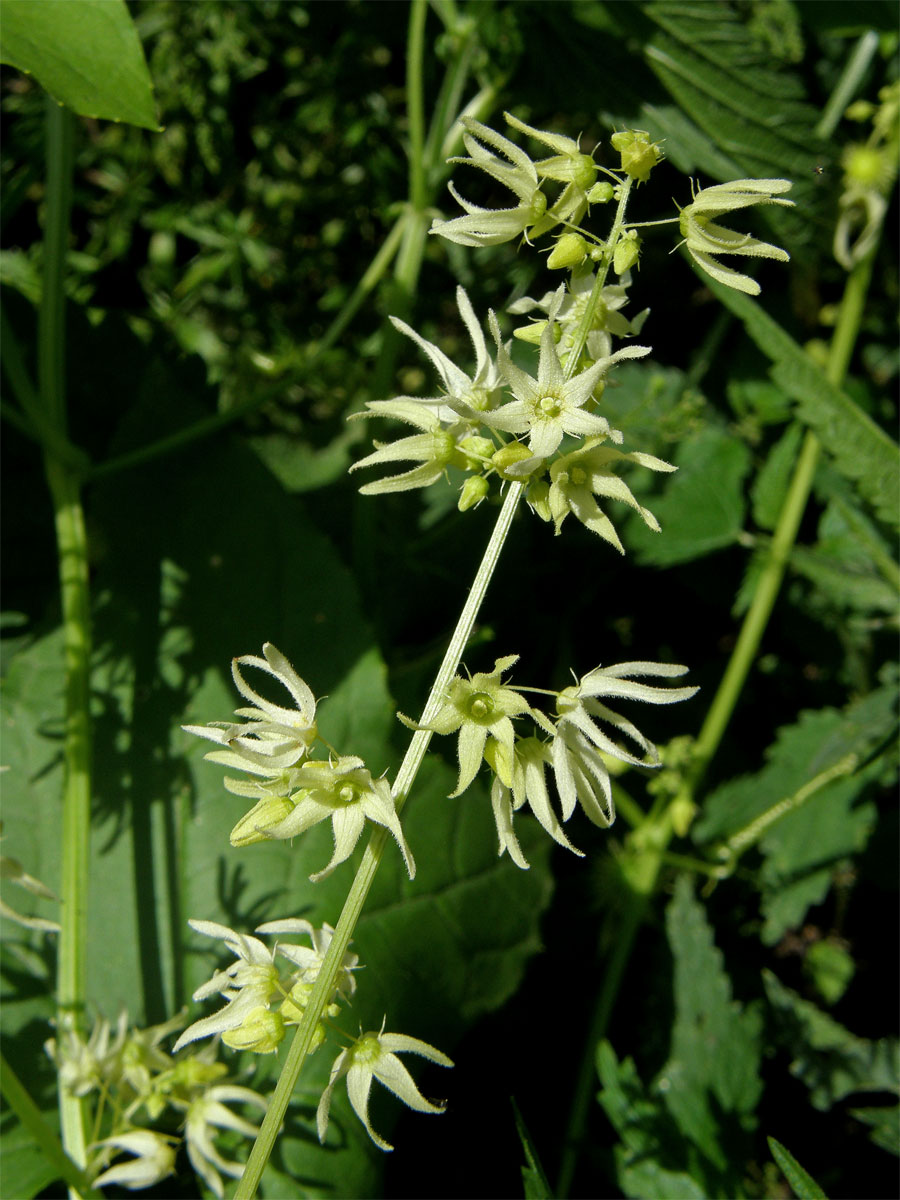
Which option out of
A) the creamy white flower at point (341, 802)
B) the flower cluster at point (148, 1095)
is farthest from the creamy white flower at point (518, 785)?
the flower cluster at point (148, 1095)

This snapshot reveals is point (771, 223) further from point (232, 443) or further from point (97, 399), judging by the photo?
point (97, 399)

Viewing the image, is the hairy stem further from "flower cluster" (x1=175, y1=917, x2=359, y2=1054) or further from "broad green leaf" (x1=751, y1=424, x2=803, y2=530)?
"broad green leaf" (x1=751, y1=424, x2=803, y2=530)

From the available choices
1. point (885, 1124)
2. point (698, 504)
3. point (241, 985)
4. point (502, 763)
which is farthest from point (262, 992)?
point (698, 504)

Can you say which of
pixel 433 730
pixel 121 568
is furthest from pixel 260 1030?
pixel 121 568

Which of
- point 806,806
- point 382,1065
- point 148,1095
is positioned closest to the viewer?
point 382,1065

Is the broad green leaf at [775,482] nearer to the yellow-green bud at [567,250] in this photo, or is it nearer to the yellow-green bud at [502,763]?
the yellow-green bud at [567,250]

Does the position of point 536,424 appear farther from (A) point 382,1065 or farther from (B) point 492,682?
(A) point 382,1065

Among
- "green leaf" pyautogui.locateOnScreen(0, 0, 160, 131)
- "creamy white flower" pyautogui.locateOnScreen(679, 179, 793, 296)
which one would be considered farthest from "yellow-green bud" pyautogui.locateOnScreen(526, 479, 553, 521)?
"green leaf" pyautogui.locateOnScreen(0, 0, 160, 131)
